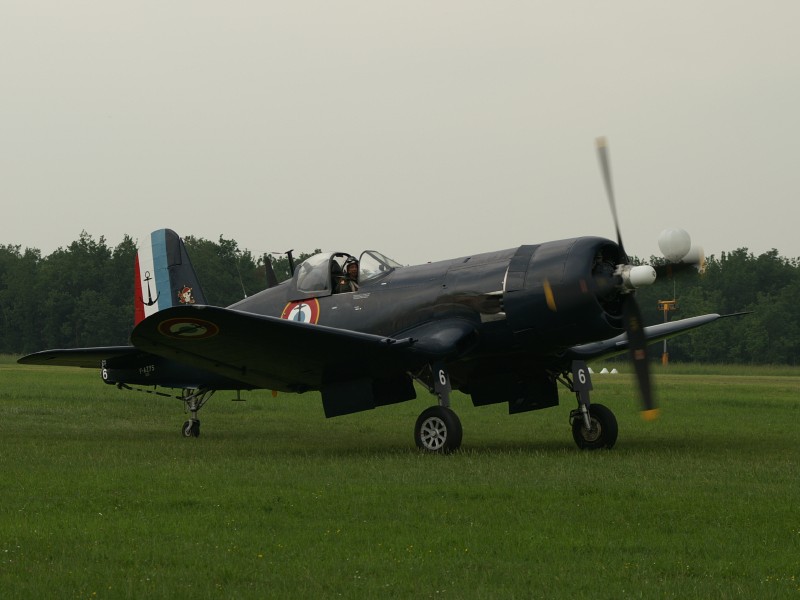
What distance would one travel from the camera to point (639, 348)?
13.1m

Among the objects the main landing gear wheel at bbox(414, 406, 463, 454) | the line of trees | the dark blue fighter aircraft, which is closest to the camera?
the dark blue fighter aircraft

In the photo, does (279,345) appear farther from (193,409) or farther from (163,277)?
(163,277)

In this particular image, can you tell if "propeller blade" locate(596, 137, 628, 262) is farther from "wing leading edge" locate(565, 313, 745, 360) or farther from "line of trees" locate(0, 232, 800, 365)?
"line of trees" locate(0, 232, 800, 365)

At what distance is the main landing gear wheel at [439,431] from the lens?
1345cm

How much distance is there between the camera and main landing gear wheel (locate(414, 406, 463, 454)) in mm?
13453

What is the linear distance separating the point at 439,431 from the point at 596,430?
2286 mm

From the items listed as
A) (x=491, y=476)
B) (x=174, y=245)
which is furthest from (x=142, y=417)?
(x=491, y=476)

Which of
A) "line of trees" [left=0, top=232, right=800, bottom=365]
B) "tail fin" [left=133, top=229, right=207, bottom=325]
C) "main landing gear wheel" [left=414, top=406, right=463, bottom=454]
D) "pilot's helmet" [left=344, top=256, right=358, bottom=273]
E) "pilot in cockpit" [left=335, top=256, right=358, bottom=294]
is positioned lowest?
"main landing gear wheel" [left=414, top=406, right=463, bottom=454]

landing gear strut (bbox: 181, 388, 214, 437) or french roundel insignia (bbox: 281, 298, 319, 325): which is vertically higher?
french roundel insignia (bbox: 281, 298, 319, 325)

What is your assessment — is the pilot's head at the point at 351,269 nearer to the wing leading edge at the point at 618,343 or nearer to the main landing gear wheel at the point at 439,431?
the main landing gear wheel at the point at 439,431

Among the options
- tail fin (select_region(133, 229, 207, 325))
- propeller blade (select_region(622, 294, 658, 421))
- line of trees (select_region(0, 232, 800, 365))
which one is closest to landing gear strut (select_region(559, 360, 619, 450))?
propeller blade (select_region(622, 294, 658, 421))

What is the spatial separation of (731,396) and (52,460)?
20724mm

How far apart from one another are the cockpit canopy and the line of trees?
243 ft

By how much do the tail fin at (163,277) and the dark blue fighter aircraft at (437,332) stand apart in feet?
8.21
